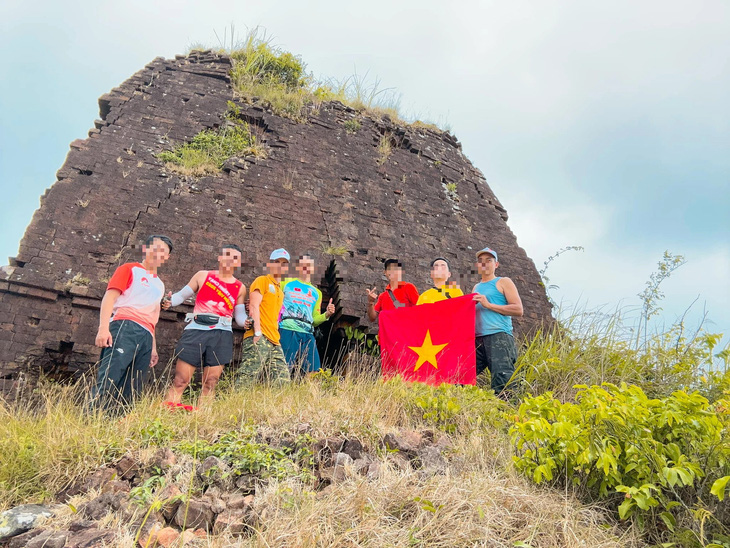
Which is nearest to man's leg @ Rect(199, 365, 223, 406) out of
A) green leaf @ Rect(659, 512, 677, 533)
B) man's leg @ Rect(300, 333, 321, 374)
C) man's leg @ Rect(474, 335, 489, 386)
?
man's leg @ Rect(300, 333, 321, 374)

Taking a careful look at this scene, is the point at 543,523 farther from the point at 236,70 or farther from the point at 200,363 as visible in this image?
the point at 236,70

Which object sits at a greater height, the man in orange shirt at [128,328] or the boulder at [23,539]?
the man in orange shirt at [128,328]

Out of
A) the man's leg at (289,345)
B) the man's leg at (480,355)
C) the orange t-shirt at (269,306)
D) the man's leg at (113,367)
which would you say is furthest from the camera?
the man's leg at (480,355)

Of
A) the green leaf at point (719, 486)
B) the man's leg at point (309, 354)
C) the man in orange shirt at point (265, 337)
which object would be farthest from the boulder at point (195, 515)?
the man's leg at point (309, 354)

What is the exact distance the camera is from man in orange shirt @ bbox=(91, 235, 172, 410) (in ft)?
13.6

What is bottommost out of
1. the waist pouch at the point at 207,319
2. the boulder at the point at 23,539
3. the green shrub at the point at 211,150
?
the boulder at the point at 23,539

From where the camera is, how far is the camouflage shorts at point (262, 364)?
4715 mm

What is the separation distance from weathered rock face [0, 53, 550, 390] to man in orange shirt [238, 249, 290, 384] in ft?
4.24

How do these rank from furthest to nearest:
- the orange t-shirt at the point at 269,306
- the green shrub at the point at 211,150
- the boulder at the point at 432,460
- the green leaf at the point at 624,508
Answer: the green shrub at the point at 211,150
the orange t-shirt at the point at 269,306
the boulder at the point at 432,460
the green leaf at the point at 624,508

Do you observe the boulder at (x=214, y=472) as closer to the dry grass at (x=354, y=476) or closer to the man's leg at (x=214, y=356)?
the dry grass at (x=354, y=476)

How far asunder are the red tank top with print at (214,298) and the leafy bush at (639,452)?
289cm

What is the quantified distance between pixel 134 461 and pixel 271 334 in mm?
2013

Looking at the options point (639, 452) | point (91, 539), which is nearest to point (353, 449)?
point (91, 539)

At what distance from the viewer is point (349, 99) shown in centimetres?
984
